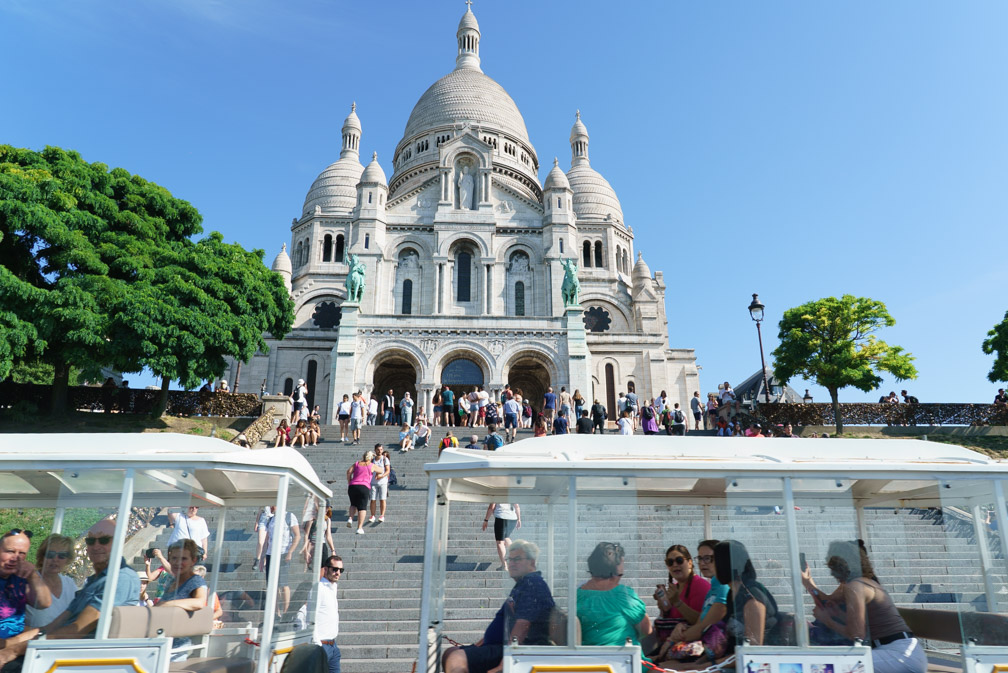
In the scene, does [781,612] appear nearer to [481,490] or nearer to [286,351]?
[481,490]

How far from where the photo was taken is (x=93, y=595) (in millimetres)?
4426

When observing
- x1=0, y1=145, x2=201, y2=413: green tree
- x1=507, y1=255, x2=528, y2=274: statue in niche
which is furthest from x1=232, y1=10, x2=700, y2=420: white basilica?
x1=0, y1=145, x2=201, y2=413: green tree

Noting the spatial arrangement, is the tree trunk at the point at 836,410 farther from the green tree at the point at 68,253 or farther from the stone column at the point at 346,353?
the green tree at the point at 68,253

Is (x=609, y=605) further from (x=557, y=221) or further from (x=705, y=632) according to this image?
(x=557, y=221)

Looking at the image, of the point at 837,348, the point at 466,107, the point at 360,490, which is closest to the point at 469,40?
the point at 466,107

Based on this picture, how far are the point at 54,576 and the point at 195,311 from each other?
1645 centimetres

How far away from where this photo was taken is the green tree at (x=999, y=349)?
24.1 metres

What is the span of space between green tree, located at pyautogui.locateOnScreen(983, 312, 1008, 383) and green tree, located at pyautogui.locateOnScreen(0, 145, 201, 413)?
28.6 m

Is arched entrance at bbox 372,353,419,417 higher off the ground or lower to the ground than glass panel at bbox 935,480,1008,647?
higher

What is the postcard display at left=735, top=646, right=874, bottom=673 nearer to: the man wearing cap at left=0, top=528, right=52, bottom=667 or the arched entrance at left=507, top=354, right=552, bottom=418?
the man wearing cap at left=0, top=528, right=52, bottom=667

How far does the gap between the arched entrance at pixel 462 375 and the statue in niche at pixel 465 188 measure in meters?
9.44

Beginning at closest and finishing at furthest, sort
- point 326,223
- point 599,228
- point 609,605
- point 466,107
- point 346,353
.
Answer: point 609,605 → point 346,353 → point 326,223 → point 599,228 → point 466,107

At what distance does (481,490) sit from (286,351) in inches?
1195

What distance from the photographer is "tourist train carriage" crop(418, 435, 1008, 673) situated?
4.46m
